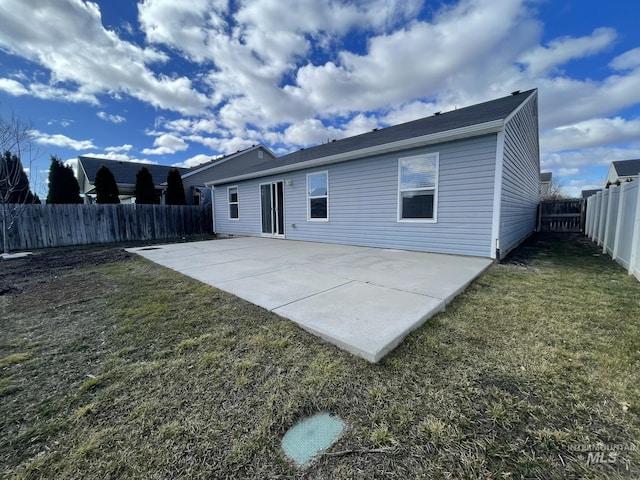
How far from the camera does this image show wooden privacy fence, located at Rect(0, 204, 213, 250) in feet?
28.6

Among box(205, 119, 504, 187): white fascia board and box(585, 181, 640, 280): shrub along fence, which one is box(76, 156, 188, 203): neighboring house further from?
box(585, 181, 640, 280): shrub along fence

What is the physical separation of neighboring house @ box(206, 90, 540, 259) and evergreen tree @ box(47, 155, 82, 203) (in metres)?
11.2

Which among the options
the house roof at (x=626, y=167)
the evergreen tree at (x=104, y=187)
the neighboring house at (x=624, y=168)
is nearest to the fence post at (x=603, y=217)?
the neighboring house at (x=624, y=168)

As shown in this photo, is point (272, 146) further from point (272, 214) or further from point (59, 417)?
point (59, 417)

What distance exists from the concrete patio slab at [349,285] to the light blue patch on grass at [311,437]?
0.61 meters

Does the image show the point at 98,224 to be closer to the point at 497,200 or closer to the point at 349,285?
the point at 349,285

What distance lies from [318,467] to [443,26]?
31.5ft

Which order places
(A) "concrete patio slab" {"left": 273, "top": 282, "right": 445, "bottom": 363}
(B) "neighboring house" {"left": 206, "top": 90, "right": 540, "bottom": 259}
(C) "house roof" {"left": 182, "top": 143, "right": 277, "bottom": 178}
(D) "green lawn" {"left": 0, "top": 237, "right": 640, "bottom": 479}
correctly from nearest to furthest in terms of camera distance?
(D) "green lawn" {"left": 0, "top": 237, "right": 640, "bottom": 479}
(A) "concrete patio slab" {"left": 273, "top": 282, "right": 445, "bottom": 363}
(B) "neighboring house" {"left": 206, "top": 90, "right": 540, "bottom": 259}
(C) "house roof" {"left": 182, "top": 143, "right": 277, "bottom": 178}

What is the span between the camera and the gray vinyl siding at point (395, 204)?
17.1 feet

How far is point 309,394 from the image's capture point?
159cm

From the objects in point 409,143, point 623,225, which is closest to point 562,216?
point 623,225

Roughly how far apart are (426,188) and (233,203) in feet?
29.2

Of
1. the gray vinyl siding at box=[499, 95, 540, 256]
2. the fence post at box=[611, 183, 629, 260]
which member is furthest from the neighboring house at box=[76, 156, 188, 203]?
the fence post at box=[611, 183, 629, 260]

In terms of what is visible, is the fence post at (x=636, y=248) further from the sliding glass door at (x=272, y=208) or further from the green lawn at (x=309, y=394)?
the sliding glass door at (x=272, y=208)
